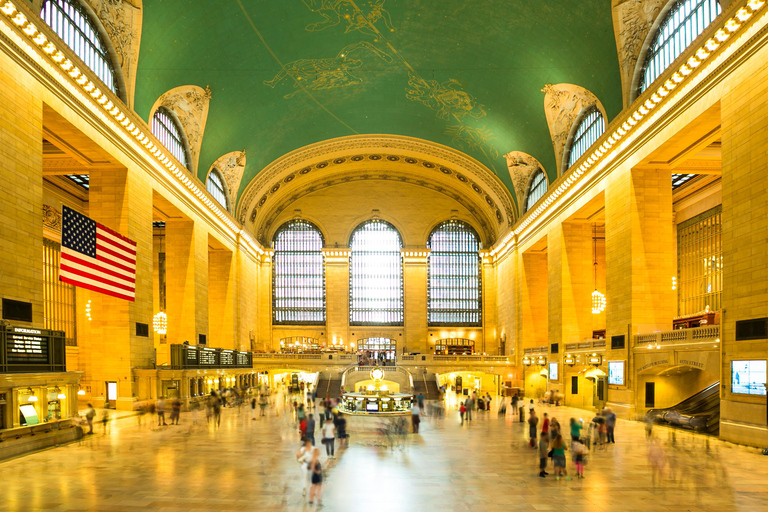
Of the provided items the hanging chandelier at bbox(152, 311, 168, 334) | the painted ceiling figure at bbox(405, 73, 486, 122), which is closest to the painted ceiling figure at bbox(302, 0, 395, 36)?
the painted ceiling figure at bbox(405, 73, 486, 122)

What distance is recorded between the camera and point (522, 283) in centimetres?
4128

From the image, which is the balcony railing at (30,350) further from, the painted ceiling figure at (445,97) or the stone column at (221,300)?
the stone column at (221,300)

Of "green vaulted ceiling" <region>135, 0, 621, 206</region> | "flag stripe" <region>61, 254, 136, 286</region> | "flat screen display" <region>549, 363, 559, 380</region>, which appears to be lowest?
"flat screen display" <region>549, 363, 559, 380</region>

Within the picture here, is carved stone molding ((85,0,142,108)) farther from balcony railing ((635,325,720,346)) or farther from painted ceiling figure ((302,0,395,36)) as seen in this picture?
balcony railing ((635,325,720,346))

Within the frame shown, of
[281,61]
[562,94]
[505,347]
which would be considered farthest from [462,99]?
[505,347]

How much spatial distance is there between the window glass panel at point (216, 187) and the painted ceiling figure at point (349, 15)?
11.9 m

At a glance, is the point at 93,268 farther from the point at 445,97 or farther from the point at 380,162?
the point at 380,162

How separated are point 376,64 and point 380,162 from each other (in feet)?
55.1

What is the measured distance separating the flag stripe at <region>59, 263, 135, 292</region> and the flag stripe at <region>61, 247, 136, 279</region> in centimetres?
26

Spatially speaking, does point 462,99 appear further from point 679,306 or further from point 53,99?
point 53,99

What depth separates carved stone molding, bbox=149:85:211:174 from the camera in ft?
90.7

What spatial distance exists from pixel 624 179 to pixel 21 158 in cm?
2034

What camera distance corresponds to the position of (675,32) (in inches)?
842

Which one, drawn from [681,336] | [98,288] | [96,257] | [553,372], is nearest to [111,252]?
[96,257]
